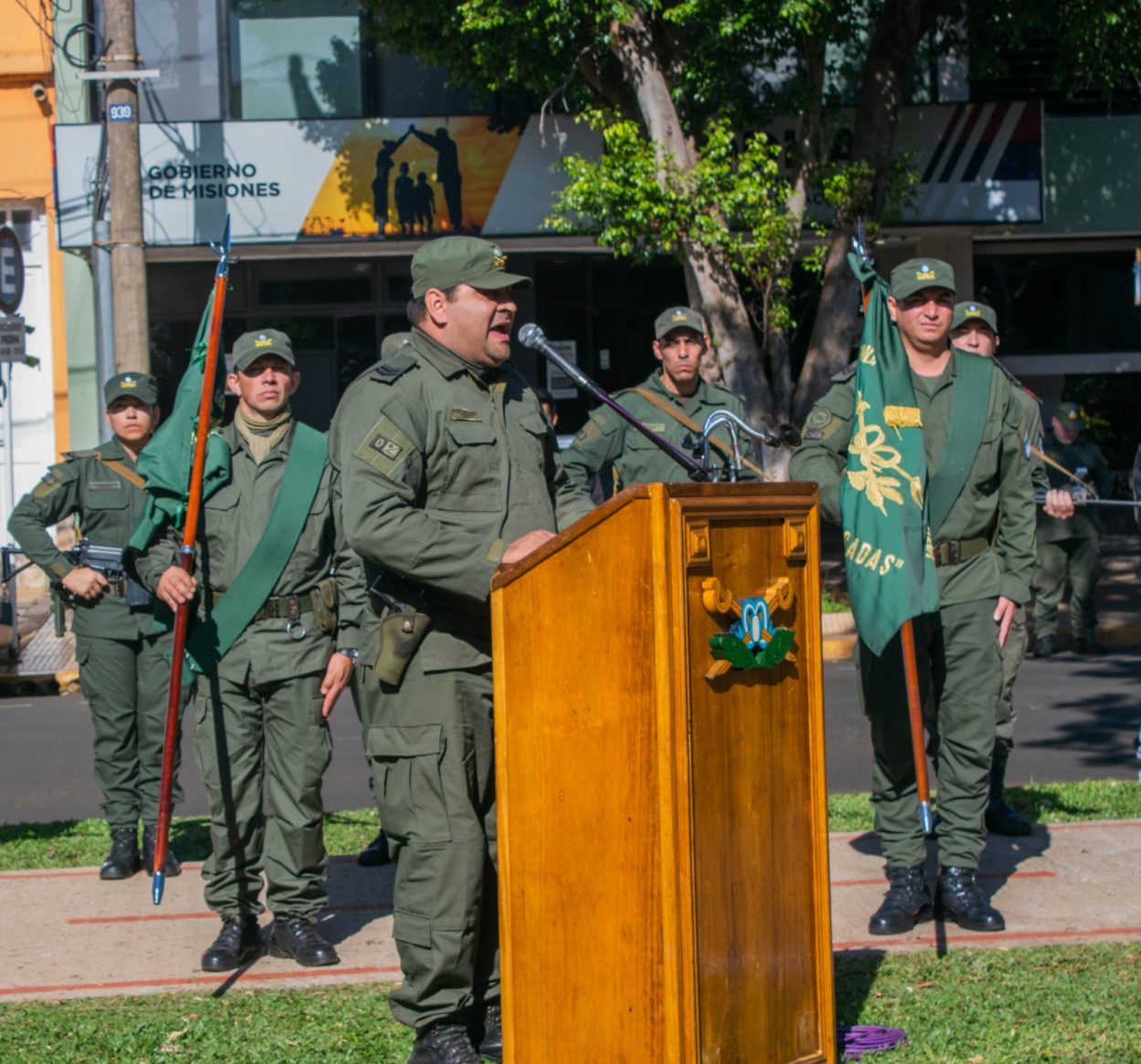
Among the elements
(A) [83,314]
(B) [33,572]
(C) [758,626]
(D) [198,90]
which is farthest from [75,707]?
(C) [758,626]

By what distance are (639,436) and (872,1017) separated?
383 cm

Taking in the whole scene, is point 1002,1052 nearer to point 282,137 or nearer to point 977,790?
point 977,790

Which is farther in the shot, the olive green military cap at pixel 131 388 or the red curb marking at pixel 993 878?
the olive green military cap at pixel 131 388

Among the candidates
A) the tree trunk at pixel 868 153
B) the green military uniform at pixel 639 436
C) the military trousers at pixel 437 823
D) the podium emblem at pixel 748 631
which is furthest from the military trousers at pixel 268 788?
the tree trunk at pixel 868 153

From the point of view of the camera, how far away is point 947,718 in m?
5.93

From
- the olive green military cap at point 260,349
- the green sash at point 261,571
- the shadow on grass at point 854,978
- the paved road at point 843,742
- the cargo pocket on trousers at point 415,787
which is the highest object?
the olive green military cap at point 260,349

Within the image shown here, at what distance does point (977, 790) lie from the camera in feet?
19.1

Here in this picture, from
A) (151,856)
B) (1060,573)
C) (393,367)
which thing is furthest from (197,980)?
(1060,573)

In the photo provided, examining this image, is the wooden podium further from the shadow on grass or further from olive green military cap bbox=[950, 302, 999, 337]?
olive green military cap bbox=[950, 302, 999, 337]

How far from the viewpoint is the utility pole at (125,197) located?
13914mm

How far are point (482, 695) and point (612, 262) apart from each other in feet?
54.6

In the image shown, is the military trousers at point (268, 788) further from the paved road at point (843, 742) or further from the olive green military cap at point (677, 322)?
the paved road at point (843, 742)

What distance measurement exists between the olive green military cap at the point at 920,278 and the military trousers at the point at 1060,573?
8386mm

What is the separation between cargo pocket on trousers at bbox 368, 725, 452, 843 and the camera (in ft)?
14.0
